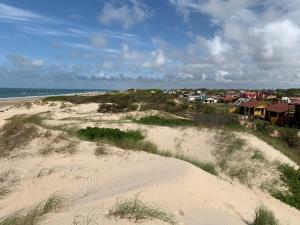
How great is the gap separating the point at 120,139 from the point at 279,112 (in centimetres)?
3725

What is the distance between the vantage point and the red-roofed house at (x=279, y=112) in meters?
49.1

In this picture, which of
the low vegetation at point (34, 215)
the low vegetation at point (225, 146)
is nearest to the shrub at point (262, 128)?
the low vegetation at point (225, 146)

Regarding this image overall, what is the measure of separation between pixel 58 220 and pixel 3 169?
19.1 ft

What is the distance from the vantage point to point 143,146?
51.2 ft

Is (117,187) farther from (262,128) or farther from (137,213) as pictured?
(262,128)

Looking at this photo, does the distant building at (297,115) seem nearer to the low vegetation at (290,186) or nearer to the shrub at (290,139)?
the shrub at (290,139)

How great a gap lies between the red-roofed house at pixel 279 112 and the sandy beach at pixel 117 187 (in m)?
36.5

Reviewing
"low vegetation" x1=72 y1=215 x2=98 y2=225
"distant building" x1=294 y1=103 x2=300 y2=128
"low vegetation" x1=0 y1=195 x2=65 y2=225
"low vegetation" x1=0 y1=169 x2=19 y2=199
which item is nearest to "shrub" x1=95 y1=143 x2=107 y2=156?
"low vegetation" x1=0 y1=169 x2=19 y2=199

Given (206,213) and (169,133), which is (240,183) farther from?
(169,133)

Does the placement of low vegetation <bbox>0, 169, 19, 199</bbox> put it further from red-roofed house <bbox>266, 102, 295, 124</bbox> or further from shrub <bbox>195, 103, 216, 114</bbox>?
red-roofed house <bbox>266, 102, 295, 124</bbox>

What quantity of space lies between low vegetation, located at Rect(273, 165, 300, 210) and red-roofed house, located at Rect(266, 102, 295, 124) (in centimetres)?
3625

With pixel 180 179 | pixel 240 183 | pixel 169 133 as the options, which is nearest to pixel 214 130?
pixel 169 133

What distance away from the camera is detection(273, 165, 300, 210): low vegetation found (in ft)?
40.2

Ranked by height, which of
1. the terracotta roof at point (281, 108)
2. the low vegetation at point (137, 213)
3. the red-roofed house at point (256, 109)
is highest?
the low vegetation at point (137, 213)
